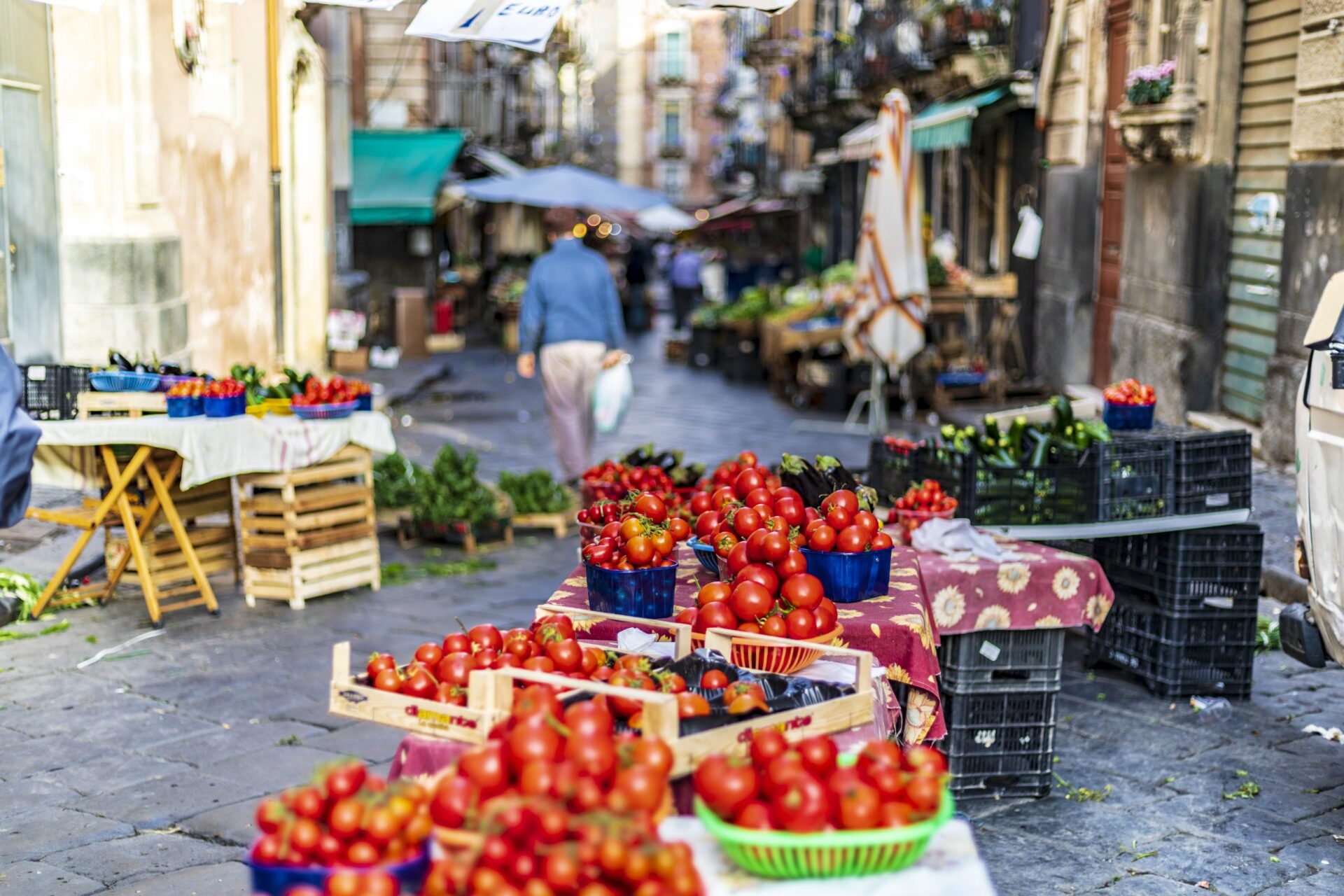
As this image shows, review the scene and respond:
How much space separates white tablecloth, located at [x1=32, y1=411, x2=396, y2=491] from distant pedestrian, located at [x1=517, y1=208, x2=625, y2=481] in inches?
106

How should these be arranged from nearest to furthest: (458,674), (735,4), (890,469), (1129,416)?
(458,674) < (735,4) < (890,469) < (1129,416)

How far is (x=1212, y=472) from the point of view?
5.90 meters

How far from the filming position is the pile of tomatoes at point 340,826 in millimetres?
2281

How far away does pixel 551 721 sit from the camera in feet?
8.30

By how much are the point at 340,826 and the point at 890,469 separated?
13.3 feet

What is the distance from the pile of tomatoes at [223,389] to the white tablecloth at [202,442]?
0.11 metres

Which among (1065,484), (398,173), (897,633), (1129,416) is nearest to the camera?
(897,633)

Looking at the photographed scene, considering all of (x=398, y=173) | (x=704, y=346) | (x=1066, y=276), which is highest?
(x=398, y=173)

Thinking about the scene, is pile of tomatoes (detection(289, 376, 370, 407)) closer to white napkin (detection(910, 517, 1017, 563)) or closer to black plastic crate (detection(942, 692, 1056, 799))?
white napkin (detection(910, 517, 1017, 563))

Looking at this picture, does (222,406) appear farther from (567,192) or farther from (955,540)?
(567,192)

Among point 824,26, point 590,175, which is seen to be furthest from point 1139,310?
point 824,26

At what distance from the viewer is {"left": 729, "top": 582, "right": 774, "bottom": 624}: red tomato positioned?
379 centimetres

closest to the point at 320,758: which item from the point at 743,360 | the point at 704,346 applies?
the point at 743,360

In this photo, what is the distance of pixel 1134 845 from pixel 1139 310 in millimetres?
9446
